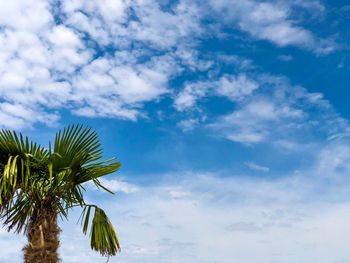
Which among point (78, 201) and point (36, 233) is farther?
point (78, 201)

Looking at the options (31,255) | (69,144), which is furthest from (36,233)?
(69,144)

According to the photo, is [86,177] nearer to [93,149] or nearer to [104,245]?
[93,149]

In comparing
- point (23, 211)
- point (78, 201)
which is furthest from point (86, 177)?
point (23, 211)

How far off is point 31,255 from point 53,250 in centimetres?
47

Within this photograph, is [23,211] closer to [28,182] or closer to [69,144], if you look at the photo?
[28,182]

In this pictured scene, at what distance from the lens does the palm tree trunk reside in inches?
428

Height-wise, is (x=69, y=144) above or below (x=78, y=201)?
above

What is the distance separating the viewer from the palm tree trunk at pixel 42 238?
10859 millimetres

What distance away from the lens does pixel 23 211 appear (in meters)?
11.3

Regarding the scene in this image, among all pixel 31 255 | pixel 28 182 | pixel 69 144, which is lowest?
pixel 31 255

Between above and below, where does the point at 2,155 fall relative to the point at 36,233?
above

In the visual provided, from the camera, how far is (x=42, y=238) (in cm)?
1098

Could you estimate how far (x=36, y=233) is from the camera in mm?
11023

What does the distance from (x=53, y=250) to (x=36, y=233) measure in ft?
1.70
